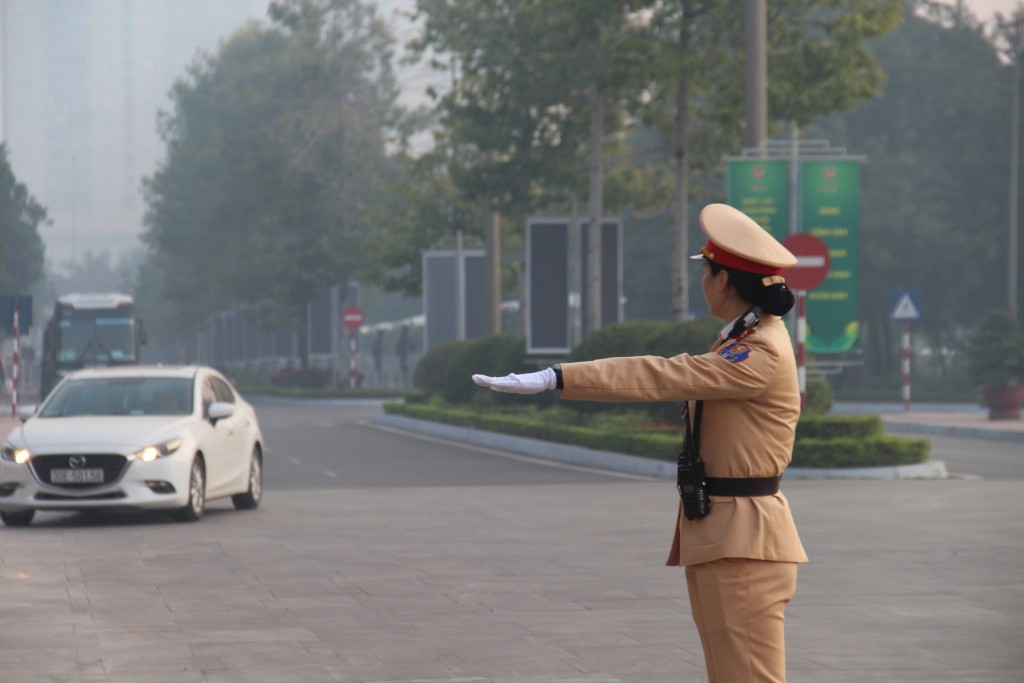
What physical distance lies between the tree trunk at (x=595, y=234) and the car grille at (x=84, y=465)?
62.1 feet

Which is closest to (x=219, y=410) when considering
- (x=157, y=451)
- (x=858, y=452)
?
(x=157, y=451)

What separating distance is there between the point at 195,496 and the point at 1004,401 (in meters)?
25.8

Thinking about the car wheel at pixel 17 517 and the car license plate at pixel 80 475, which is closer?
the car license plate at pixel 80 475

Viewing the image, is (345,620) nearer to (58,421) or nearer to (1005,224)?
(58,421)

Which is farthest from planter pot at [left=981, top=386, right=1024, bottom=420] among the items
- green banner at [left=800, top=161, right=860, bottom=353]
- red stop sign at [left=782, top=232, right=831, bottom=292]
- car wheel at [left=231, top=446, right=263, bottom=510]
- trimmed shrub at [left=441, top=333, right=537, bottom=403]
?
car wheel at [left=231, top=446, right=263, bottom=510]

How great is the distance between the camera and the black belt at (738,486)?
4.91m

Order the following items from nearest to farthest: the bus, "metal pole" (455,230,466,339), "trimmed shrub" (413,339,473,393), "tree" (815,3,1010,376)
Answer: "trimmed shrub" (413,339,473,393), "metal pole" (455,230,466,339), the bus, "tree" (815,3,1010,376)

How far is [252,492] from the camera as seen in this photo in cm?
1767

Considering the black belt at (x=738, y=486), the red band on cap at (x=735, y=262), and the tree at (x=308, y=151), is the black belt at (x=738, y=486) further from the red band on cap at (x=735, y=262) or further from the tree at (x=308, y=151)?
the tree at (x=308, y=151)

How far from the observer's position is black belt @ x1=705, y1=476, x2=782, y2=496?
4.91 metres

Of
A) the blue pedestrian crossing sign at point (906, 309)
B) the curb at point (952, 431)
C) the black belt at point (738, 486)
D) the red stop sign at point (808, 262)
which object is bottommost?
the curb at point (952, 431)

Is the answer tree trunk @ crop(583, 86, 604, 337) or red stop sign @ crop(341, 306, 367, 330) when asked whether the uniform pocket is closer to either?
tree trunk @ crop(583, 86, 604, 337)

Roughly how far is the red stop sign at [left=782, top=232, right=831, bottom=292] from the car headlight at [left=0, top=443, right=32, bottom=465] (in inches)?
422

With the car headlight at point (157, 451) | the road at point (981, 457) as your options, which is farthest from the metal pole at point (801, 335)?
the car headlight at point (157, 451)
